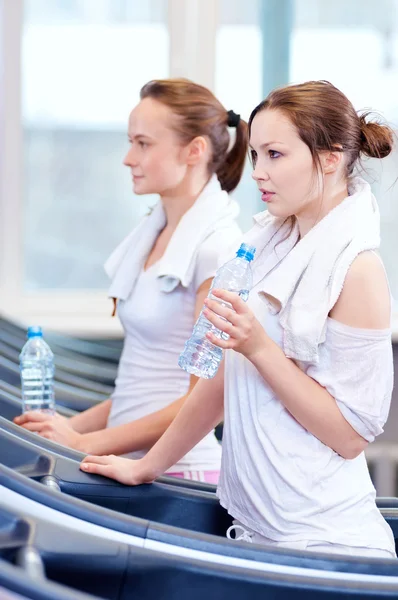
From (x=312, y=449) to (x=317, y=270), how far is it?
278 mm

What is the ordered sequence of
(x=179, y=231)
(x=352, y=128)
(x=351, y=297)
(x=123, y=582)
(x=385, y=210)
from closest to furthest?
(x=123, y=582)
(x=351, y=297)
(x=352, y=128)
(x=179, y=231)
(x=385, y=210)

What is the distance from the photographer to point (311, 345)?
139 cm

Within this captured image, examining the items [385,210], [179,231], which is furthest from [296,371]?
[385,210]

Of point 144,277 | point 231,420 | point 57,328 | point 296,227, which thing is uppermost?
point 296,227

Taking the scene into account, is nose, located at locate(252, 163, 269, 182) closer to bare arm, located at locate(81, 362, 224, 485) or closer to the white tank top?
bare arm, located at locate(81, 362, 224, 485)

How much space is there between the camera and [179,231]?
2.09 metres

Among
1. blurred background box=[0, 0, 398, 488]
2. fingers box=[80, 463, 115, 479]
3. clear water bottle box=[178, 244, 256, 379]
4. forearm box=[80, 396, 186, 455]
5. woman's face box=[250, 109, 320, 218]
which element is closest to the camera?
woman's face box=[250, 109, 320, 218]

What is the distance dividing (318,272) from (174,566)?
0.49 meters

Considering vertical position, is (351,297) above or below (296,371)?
above

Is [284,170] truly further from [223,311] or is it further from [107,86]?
[107,86]

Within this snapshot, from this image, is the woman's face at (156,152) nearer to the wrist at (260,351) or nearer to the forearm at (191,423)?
the forearm at (191,423)

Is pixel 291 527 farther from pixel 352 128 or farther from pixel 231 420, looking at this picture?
pixel 352 128

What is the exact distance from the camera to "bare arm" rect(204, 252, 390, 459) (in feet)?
4.46

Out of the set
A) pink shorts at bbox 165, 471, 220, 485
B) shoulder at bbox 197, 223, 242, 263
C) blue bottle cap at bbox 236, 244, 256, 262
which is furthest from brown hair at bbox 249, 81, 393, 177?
pink shorts at bbox 165, 471, 220, 485
